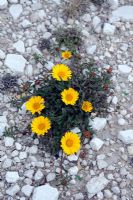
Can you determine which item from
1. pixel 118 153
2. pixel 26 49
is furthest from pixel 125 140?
pixel 26 49

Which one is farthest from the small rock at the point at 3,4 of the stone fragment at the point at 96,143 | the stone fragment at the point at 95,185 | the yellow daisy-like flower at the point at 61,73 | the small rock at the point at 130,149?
the stone fragment at the point at 95,185

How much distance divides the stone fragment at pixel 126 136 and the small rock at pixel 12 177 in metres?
1.12

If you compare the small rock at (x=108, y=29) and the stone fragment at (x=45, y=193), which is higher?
the small rock at (x=108, y=29)

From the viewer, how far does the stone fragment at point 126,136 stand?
4.67 meters

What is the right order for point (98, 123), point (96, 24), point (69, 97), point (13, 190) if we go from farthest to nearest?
point (96, 24) < point (98, 123) < point (69, 97) < point (13, 190)

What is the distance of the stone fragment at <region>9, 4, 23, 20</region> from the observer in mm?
5528

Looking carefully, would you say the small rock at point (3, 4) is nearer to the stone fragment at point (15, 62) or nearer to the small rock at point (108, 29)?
the stone fragment at point (15, 62)

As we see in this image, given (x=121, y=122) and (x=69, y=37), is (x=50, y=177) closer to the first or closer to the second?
(x=121, y=122)

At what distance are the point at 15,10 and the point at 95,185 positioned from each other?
7.91ft

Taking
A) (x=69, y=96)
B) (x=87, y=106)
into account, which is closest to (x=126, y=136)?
(x=87, y=106)

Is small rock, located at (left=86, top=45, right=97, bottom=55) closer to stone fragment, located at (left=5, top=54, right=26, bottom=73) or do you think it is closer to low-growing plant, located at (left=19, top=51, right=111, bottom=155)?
low-growing plant, located at (left=19, top=51, right=111, bottom=155)

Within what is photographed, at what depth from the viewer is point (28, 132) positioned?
15.4 feet

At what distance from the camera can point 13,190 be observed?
4.29 metres

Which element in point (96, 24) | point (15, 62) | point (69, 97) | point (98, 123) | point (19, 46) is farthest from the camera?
point (96, 24)
